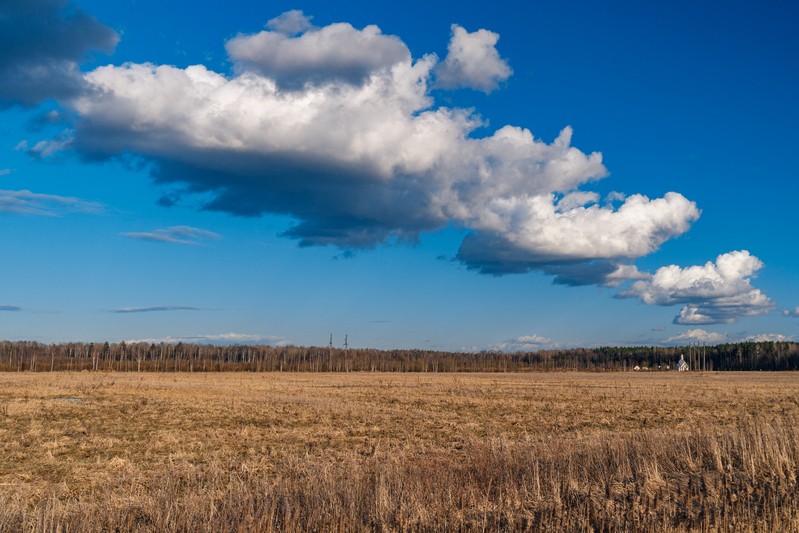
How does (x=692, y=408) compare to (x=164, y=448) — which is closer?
(x=164, y=448)

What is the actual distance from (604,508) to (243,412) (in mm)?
25729

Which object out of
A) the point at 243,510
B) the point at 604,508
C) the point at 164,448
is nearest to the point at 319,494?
the point at 243,510

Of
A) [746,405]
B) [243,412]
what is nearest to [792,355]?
[746,405]

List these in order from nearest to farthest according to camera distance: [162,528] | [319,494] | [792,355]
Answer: [162,528] < [319,494] < [792,355]

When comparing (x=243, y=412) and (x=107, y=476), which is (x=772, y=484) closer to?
(x=107, y=476)

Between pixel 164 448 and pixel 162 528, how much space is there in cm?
1245

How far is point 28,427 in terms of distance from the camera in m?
24.3

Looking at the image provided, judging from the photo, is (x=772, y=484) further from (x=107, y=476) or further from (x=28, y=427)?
(x=28, y=427)

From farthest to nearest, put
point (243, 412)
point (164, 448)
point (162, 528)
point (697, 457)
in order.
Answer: point (243, 412) < point (164, 448) < point (697, 457) < point (162, 528)

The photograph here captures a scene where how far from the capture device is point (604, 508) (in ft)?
30.0

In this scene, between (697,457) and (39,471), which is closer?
(697,457)

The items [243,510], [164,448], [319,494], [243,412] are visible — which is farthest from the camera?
[243,412]

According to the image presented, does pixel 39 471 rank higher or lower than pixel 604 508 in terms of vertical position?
lower

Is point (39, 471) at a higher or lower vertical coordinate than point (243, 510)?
lower
